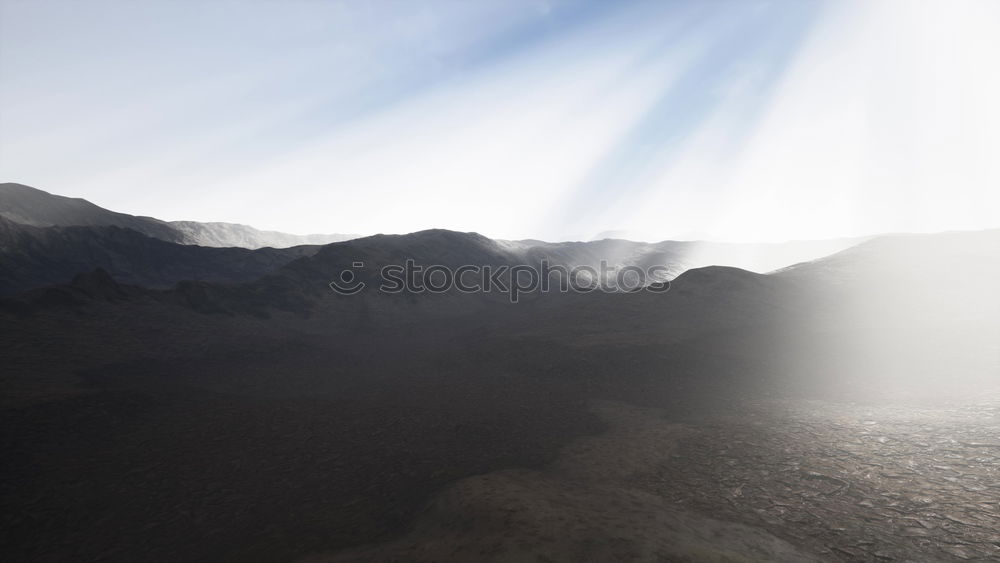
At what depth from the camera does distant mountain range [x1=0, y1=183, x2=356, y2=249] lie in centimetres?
7756

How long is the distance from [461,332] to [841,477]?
38.5 metres

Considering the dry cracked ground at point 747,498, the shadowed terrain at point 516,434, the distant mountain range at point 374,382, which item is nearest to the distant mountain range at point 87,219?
the distant mountain range at point 374,382

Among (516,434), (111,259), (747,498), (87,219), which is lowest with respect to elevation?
(516,434)

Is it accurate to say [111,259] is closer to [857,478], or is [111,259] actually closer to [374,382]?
[374,382]

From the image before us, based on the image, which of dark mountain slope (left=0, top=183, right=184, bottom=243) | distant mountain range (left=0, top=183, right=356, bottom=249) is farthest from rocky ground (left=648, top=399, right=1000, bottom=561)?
dark mountain slope (left=0, top=183, right=184, bottom=243)

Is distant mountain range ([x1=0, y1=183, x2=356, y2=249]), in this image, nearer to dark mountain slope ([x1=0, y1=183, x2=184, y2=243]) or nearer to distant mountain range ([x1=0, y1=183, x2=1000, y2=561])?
dark mountain slope ([x1=0, y1=183, x2=184, y2=243])

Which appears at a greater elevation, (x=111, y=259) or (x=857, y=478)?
(x=111, y=259)

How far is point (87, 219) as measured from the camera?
87.1 metres

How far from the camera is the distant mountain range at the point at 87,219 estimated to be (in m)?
77.6

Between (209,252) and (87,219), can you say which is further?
(87,219)

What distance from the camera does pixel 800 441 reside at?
47.6ft

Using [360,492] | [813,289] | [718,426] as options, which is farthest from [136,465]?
[813,289]

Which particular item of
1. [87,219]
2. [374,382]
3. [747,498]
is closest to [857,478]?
[747,498]

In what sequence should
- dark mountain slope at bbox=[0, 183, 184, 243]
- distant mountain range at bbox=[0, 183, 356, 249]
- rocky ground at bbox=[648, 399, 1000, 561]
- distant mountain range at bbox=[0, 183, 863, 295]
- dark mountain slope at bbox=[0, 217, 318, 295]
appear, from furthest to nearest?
distant mountain range at bbox=[0, 183, 356, 249] → dark mountain slope at bbox=[0, 183, 184, 243] → distant mountain range at bbox=[0, 183, 863, 295] → dark mountain slope at bbox=[0, 217, 318, 295] → rocky ground at bbox=[648, 399, 1000, 561]
